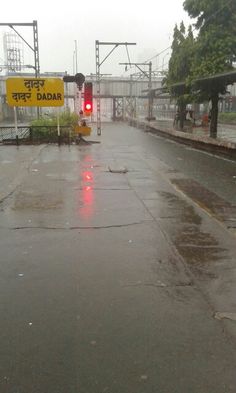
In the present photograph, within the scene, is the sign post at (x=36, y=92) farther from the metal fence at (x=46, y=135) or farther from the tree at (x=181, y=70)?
the tree at (x=181, y=70)

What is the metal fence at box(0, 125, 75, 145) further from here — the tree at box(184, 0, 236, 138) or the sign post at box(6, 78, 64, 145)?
the tree at box(184, 0, 236, 138)

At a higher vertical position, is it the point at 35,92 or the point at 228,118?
the point at 35,92

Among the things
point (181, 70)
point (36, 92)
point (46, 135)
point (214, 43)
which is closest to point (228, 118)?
point (181, 70)

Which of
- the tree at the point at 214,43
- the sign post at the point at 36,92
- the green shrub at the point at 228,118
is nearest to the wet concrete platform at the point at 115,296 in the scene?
the sign post at the point at 36,92

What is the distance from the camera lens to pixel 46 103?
22203mm

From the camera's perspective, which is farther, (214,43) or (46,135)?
(46,135)

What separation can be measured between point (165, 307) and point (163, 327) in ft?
1.34

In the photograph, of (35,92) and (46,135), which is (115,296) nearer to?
(35,92)

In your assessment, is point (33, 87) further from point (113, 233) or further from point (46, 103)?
point (113, 233)

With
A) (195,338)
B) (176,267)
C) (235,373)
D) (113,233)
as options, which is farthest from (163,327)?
(113,233)

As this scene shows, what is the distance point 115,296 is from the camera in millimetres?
4488

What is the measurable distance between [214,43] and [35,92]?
29.7 ft

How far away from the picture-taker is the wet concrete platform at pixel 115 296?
322cm

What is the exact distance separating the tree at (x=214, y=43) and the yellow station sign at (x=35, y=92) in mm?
6829
